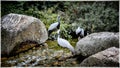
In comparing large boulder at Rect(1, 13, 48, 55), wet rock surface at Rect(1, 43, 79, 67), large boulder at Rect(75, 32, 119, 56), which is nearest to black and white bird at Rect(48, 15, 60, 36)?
large boulder at Rect(1, 13, 48, 55)

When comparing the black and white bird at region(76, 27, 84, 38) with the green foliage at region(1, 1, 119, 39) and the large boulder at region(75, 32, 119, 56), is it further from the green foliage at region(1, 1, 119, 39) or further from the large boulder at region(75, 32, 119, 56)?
the large boulder at region(75, 32, 119, 56)

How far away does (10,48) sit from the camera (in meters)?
3.05

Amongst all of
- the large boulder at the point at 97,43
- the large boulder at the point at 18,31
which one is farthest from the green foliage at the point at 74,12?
the large boulder at the point at 97,43

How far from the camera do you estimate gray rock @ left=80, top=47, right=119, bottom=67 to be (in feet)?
8.35

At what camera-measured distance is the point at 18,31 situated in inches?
123

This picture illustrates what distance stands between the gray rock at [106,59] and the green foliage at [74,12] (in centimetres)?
79

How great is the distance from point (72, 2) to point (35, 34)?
2.60 feet

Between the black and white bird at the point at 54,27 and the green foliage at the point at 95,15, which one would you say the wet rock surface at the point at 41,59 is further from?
the green foliage at the point at 95,15

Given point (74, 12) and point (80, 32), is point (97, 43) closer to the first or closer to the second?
point (80, 32)

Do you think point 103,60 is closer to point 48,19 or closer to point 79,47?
point 79,47

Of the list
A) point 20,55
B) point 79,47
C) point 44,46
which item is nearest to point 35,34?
point 44,46

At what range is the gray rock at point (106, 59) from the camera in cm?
255

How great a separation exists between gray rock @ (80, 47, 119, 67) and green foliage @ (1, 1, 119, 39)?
0.79 m

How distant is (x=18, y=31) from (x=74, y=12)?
1.04 metres
